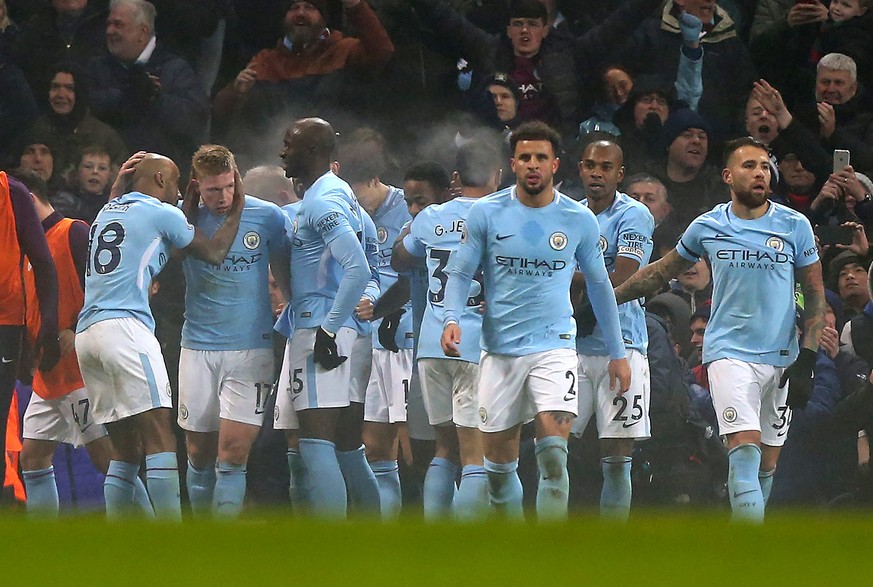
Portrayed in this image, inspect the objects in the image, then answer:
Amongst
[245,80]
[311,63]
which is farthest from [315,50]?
[245,80]

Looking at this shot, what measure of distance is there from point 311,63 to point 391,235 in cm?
96

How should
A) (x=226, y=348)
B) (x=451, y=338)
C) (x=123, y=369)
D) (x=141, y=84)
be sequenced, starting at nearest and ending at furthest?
(x=451, y=338)
(x=123, y=369)
(x=226, y=348)
(x=141, y=84)

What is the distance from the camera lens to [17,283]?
6.83m

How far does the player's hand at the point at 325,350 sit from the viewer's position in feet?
21.6

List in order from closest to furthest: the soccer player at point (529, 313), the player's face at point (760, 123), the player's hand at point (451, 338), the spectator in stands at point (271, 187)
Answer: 1. the player's hand at point (451, 338)
2. the soccer player at point (529, 313)
3. the spectator in stands at point (271, 187)
4. the player's face at point (760, 123)

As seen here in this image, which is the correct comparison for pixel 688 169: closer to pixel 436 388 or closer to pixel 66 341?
pixel 436 388

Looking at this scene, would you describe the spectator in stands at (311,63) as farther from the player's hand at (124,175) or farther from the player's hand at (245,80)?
the player's hand at (124,175)

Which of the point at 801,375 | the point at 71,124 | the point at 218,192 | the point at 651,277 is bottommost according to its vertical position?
the point at 801,375

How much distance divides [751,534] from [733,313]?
293 cm

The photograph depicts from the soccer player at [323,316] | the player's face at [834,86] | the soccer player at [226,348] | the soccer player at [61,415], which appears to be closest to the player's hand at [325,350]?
the soccer player at [323,316]

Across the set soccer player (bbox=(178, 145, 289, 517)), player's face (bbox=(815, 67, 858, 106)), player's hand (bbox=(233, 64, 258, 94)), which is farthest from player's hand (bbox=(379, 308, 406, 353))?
player's face (bbox=(815, 67, 858, 106))

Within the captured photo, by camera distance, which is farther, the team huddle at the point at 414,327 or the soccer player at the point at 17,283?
the soccer player at the point at 17,283

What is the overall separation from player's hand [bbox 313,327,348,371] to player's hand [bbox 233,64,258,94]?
1375 mm

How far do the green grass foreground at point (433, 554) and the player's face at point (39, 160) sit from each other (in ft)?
10.9
